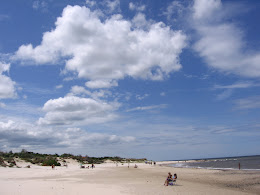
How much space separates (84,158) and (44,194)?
6346 cm

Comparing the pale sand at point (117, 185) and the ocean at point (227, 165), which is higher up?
the pale sand at point (117, 185)

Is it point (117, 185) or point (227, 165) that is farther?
point (227, 165)

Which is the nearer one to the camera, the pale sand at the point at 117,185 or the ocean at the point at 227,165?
the pale sand at the point at 117,185

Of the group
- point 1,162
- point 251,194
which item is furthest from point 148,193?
point 1,162

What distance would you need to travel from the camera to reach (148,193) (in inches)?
610

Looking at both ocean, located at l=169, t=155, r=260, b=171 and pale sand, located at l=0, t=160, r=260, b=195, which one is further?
ocean, located at l=169, t=155, r=260, b=171

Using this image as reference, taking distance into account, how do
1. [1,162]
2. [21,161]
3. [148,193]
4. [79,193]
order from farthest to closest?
1. [21,161]
2. [1,162]
3. [148,193]
4. [79,193]

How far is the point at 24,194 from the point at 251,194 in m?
14.8

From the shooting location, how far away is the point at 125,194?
1452 centimetres

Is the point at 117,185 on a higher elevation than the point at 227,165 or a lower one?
higher

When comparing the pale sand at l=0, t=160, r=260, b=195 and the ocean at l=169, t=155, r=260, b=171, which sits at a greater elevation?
the pale sand at l=0, t=160, r=260, b=195

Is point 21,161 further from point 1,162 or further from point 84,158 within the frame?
point 84,158

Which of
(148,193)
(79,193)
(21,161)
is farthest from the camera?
(21,161)

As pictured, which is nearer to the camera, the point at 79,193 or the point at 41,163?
the point at 79,193
